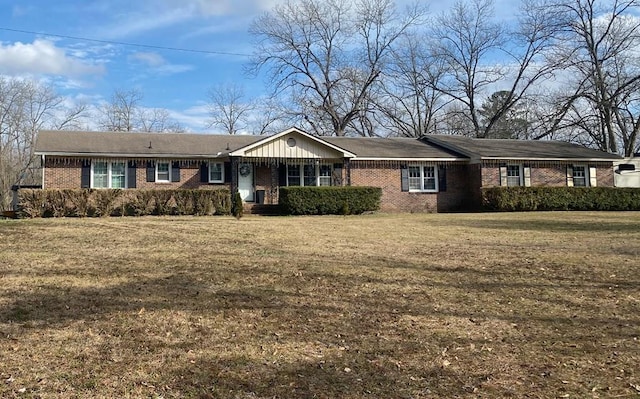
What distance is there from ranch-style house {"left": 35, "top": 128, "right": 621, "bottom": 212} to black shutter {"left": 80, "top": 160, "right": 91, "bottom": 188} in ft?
0.12

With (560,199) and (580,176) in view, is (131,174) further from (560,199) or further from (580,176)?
(580,176)

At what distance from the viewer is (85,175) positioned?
68.9ft

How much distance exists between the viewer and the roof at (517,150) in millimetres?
25156

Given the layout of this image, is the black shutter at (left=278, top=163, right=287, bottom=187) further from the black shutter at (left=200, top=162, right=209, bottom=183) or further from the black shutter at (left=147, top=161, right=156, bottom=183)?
the black shutter at (left=147, top=161, right=156, bottom=183)

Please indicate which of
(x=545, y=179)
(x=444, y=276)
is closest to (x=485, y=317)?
(x=444, y=276)

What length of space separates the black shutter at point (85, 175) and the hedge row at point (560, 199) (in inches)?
676

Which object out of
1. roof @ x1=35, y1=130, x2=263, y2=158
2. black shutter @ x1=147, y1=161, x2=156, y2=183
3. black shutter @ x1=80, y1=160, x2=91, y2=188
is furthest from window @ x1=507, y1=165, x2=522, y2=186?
black shutter @ x1=80, y1=160, x2=91, y2=188

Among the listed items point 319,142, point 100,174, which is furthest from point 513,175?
point 100,174

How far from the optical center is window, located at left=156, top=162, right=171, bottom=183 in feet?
72.3

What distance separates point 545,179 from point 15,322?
2550 centimetres

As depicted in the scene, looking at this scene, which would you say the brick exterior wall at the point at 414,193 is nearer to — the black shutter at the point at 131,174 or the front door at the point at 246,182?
the black shutter at the point at 131,174

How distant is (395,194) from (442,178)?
2.66 m

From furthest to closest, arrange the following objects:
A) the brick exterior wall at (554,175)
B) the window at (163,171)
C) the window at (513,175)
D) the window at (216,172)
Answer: the brick exterior wall at (554,175) < the window at (513,175) < the window at (216,172) < the window at (163,171)

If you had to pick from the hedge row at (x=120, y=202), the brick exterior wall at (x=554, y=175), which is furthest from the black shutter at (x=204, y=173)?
the brick exterior wall at (x=554, y=175)
